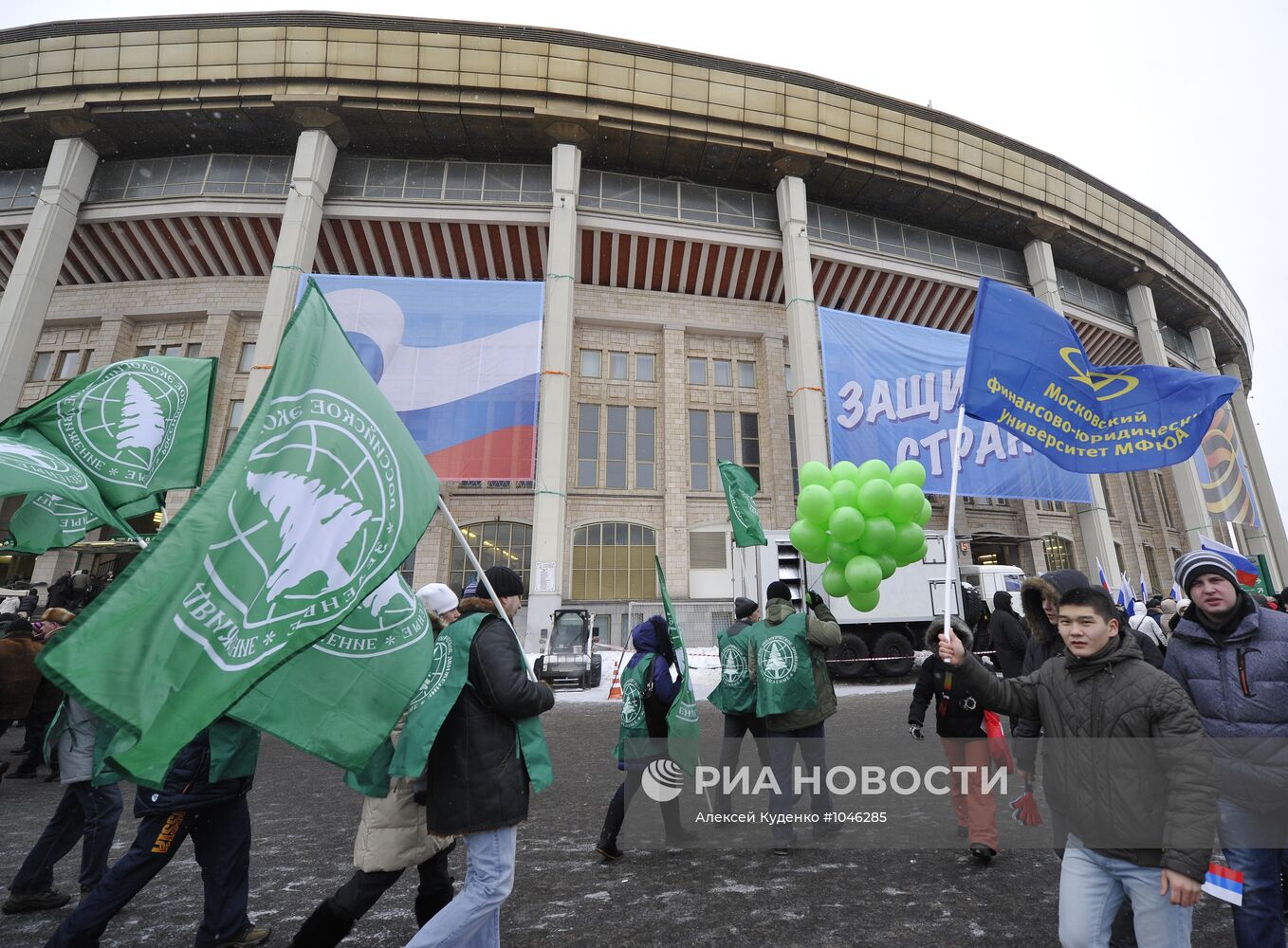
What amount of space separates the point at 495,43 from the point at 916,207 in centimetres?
1869

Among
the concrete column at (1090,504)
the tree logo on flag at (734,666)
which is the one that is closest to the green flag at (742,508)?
the tree logo on flag at (734,666)

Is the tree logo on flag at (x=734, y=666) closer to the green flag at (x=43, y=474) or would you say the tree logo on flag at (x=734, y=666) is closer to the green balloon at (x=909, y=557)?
the green balloon at (x=909, y=557)

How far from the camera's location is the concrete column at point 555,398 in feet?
65.3

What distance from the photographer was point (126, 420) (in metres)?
5.36

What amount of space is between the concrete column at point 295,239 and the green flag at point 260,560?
21400mm

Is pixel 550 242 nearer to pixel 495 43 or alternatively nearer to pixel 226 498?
pixel 495 43

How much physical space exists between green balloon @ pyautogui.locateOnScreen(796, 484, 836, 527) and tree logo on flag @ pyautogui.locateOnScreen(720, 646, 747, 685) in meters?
1.77

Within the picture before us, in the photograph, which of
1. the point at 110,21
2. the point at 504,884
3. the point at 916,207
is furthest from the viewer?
the point at 916,207

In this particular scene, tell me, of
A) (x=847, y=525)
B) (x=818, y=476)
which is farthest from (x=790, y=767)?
(x=818, y=476)

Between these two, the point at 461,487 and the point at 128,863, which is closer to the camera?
the point at 128,863

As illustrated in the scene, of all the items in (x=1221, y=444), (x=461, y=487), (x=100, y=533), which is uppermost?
(x=1221, y=444)

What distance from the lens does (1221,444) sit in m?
29.5

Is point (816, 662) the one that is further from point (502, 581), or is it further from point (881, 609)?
point (881, 609)

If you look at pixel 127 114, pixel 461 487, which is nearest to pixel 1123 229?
pixel 461 487
